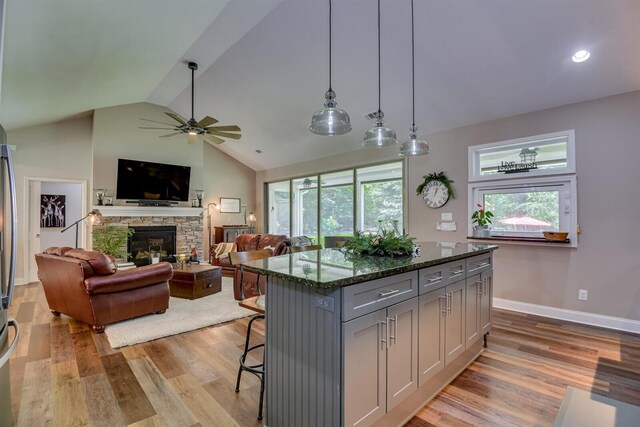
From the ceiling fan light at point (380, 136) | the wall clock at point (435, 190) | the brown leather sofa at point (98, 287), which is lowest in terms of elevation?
the brown leather sofa at point (98, 287)

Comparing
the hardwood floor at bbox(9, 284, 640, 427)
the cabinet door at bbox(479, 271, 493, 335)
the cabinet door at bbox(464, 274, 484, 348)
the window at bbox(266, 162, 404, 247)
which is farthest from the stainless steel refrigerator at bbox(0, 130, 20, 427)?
the window at bbox(266, 162, 404, 247)

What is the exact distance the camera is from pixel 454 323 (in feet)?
8.00

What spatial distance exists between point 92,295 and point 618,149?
6.14m

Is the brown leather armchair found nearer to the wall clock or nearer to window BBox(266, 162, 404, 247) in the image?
window BBox(266, 162, 404, 247)

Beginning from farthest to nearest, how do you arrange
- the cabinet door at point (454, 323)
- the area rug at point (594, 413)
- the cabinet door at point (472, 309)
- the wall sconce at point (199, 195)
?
the wall sconce at point (199, 195) < the cabinet door at point (472, 309) < the cabinet door at point (454, 323) < the area rug at point (594, 413)

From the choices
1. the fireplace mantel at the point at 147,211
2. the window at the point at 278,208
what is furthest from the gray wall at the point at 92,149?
the window at the point at 278,208

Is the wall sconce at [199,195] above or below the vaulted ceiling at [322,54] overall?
below

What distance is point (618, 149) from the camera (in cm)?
358

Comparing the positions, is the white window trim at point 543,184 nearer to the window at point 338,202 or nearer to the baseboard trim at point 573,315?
the baseboard trim at point 573,315

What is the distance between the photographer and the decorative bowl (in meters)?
3.86

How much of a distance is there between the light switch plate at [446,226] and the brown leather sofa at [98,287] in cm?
400

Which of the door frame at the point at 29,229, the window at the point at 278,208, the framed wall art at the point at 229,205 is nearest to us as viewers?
the door frame at the point at 29,229

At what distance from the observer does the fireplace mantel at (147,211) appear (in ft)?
21.2

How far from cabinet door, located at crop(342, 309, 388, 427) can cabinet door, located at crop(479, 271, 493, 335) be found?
64.0 inches
